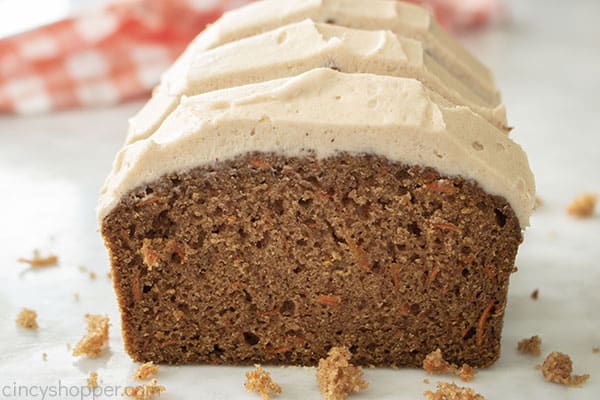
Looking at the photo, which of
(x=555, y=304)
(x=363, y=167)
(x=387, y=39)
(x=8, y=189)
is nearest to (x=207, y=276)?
(x=363, y=167)

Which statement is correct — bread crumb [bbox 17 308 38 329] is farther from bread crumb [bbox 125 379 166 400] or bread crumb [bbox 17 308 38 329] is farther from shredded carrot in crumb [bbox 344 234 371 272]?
shredded carrot in crumb [bbox 344 234 371 272]

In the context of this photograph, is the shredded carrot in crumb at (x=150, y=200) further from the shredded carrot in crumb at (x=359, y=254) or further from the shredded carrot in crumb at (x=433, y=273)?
the shredded carrot in crumb at (x=433, y=273)

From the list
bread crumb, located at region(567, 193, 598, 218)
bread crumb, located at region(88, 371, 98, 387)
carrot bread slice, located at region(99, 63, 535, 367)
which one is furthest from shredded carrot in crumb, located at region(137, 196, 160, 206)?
bread crumb, located at region(567, 193, 598, 218)

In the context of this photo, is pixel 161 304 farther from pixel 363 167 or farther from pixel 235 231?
pixel 363 167

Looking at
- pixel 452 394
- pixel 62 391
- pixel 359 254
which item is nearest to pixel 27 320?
pixel 62 391

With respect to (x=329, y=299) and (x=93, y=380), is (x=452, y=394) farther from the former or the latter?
(x=93, y=380)

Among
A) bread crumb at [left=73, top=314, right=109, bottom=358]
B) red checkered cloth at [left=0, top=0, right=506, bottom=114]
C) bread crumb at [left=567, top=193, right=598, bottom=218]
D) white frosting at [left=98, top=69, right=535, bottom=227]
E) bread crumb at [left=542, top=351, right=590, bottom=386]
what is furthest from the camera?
red checkered cloth at [left=0, top=0, right=506, bottom=114]

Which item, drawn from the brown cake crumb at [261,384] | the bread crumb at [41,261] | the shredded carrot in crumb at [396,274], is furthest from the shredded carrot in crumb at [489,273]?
the bread crumb at [41,261]

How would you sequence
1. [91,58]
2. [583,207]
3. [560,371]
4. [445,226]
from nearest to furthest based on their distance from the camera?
[445,226] < [560,371] < [583,207] < [91,58]
